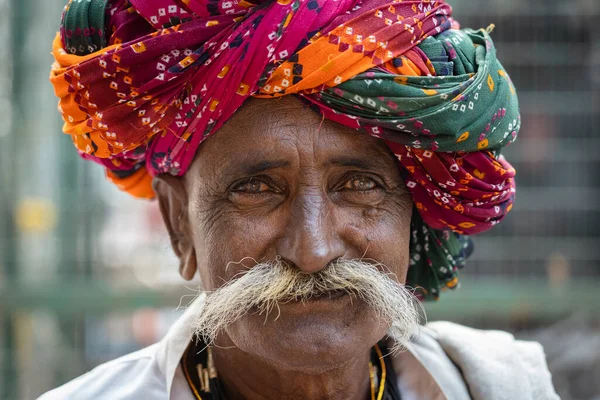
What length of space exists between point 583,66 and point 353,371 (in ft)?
14.4

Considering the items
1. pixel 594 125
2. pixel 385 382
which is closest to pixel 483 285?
→ pixel 594 125

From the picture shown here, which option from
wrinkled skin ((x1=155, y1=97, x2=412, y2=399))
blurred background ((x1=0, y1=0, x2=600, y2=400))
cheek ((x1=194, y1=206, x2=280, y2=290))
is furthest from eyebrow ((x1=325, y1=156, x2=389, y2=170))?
blurred background ((x1=0, y1=0, x2=600, y2=400))

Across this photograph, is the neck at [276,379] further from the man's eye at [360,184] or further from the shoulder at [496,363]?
the man's eye at [360,184]

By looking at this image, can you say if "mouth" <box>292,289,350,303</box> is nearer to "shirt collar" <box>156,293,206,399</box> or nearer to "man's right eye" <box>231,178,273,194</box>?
"man's right eye" <box>231,178,273,194</box>

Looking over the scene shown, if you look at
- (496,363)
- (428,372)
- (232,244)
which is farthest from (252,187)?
(496,363)

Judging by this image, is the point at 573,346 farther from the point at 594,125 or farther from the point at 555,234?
the point at 594,125

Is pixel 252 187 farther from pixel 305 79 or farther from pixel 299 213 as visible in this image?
pixel 305 79

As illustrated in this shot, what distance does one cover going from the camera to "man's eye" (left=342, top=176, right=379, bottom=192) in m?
2.43

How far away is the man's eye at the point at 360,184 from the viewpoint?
2.43 meters

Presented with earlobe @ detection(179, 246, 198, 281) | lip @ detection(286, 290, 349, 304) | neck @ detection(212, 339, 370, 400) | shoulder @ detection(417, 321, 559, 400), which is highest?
lip @ detection(286, 290, 349, 304)

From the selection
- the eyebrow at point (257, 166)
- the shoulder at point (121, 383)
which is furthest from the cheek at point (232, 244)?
the shoulder at point (121, 383)

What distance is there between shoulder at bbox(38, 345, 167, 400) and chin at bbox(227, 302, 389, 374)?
0.48 m

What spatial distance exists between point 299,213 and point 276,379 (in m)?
0.63

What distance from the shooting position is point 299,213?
7.52ft
